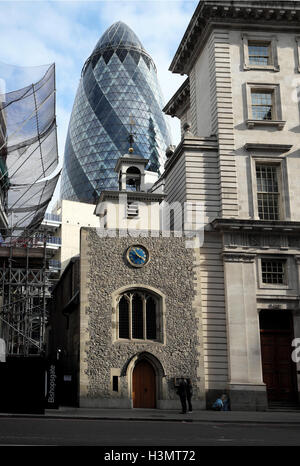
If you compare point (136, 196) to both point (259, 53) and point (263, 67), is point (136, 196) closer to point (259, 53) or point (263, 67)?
point (259, 53)

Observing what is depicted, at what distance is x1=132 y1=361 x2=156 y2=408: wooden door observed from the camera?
2994 centimetres

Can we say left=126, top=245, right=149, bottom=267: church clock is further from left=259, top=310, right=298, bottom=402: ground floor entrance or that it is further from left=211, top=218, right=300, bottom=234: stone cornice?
left=259, top=310, right=298, bottom=402: ground floor entrance

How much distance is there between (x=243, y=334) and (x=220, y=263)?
396 centimetres

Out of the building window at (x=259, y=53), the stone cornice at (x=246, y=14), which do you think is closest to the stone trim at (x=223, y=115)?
the stone cornice at (x=246, y=14)

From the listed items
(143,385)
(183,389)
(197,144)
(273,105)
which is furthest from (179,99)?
(183,389)

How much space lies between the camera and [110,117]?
4656 inches

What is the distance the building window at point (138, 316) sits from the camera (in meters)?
30.4

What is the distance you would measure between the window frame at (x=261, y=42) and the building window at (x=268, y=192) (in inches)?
229

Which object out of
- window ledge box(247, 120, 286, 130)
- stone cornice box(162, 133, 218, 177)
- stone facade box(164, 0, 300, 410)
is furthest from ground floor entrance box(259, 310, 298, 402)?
window ledge box(247, 120, 286, 130)

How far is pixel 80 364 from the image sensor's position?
29266 millimetres

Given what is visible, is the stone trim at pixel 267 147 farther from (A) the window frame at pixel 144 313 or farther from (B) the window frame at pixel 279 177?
(A) the window frame at pixel 144 313
